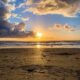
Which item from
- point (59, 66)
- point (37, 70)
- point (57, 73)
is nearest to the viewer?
point (57, 73)

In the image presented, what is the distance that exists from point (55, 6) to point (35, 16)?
168 cm

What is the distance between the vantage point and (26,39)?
22.8 meters

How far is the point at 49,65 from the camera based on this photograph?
11.7 m

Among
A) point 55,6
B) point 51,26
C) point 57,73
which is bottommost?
point 57,73

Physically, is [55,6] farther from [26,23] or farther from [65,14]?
[26,23]

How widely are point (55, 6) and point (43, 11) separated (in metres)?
0.98

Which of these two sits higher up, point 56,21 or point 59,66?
point 56,21

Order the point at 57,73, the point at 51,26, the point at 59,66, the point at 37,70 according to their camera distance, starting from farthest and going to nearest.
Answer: the point at 51,26 → the point at 59,66 → the point at 37,70 → the point at 57,73

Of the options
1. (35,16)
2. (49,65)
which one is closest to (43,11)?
(35,16)

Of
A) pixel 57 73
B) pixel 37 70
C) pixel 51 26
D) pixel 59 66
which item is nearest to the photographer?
pixel 57 73

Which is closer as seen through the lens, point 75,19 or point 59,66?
point 59,66

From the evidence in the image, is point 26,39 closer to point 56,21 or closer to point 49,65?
point 56,21

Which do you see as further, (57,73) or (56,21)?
(56,21)

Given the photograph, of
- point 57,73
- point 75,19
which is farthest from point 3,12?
point 57,73
